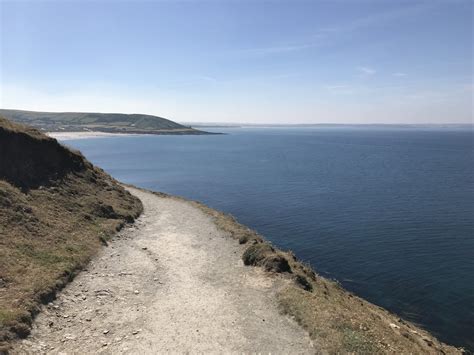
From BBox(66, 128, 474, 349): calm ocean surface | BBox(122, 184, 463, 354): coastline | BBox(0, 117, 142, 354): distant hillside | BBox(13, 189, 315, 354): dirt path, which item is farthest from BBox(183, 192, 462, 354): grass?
BBox(0, 117, 142, 354): distant hillside

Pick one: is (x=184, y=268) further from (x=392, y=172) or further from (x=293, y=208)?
(x=392, y=172)

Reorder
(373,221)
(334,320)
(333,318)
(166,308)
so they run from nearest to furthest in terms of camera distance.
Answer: (334,320), (333,318), (166,308), (373,221)

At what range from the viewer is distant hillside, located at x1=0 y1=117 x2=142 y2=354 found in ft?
69.2

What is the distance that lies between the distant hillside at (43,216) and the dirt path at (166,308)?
3.79 ft

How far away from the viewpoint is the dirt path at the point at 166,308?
18.5m

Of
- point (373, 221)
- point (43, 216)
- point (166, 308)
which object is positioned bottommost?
point (373, 221)

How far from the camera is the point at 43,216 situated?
32781mm

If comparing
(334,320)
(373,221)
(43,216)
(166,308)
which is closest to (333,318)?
(334,320)

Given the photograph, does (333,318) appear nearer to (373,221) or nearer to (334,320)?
(334,320)

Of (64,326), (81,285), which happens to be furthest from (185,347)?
(81,285)

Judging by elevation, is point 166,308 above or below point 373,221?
above

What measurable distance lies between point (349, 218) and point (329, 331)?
1603 inches

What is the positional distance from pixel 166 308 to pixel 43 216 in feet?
56.7

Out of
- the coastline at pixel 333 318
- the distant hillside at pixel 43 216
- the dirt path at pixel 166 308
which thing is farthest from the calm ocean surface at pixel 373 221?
the distant hillside at pixel 43 216
